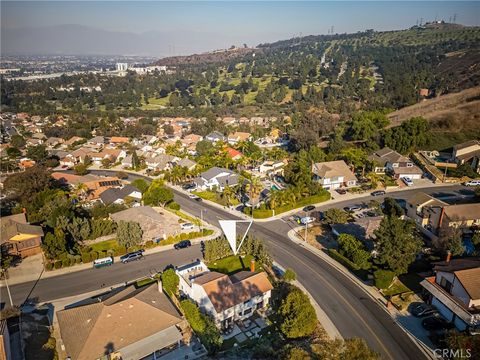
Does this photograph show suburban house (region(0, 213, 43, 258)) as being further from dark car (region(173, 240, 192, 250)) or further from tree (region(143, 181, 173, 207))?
dark car (region(173, 240, 192, 250))

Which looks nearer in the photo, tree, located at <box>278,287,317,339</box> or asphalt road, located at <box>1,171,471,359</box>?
tree, located at <box>278,287,317,339</box>

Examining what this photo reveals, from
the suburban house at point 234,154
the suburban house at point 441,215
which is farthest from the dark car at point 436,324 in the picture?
the suburban house at point 234,154

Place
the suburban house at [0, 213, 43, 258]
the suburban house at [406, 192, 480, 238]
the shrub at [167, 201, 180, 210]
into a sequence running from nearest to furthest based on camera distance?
the suburban house at [0, 213, 43, 258], the suburban house at [406, 192, 480, 238], the shrub at [167, 201, 180, 210]

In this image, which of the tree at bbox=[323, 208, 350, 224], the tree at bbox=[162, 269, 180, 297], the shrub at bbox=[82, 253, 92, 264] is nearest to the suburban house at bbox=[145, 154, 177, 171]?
the shrub at bbox=[82, 253, 92, 264]

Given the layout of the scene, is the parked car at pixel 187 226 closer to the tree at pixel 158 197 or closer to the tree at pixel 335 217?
the tree at pixel 158 197

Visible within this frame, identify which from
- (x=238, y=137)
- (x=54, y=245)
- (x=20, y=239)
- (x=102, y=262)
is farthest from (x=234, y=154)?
(x=20, y=239)

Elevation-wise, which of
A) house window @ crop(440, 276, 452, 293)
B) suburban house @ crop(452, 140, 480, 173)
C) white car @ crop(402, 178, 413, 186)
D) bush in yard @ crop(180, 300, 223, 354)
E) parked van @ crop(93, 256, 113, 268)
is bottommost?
parked van @ crop(93, 256, 113, 268)

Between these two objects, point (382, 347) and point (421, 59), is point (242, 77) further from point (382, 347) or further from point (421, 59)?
point (382, 347)
